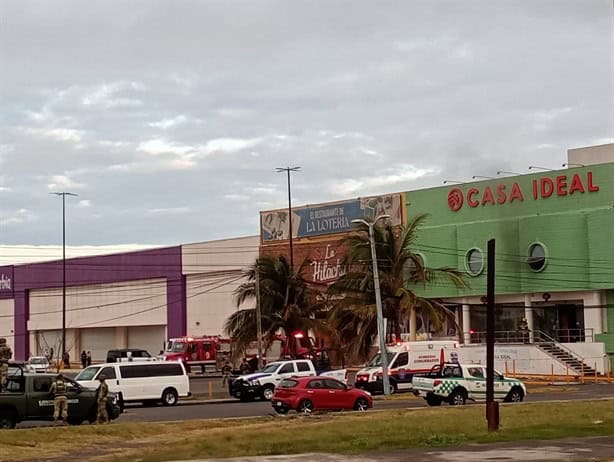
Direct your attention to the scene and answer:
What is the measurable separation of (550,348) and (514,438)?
3696 centimetres

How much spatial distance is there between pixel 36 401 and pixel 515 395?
17.7 meters

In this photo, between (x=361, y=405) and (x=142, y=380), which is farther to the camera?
(x=142, y=380)

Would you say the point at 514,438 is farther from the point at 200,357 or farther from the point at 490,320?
the point at 200,357

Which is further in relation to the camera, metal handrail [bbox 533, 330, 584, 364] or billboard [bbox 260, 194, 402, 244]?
billboard [bbox 260, 194, 402, 244]

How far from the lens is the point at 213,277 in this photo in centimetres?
8400

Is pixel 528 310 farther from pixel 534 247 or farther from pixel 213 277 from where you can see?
pixel 213 277

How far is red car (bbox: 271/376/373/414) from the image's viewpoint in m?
36.0

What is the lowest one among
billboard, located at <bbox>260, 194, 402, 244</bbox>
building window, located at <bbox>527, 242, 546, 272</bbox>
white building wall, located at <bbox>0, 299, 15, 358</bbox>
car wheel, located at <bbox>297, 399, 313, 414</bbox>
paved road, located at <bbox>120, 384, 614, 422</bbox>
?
paved road, located at <bbox>120, 384, 614, 422</bbox>

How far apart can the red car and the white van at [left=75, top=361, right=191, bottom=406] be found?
25.5 feet

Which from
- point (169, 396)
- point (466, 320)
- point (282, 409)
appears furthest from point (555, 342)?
point (282, 409)

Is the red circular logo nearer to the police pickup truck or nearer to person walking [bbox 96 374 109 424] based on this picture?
the police pickup truck

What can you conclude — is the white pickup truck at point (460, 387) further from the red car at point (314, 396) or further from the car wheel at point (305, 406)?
the car wheel at point (305, 406)

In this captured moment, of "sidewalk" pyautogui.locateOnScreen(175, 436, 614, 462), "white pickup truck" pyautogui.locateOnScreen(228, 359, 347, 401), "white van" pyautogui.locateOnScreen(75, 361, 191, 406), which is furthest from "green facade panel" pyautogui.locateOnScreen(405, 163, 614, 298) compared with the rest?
"sidewalk" pyautogui.locateOnScreen(175, 436, 614, 462)

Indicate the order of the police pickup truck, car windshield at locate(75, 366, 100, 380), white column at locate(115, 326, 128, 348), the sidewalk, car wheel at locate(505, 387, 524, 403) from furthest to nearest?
white column at locate(115, 326, 128, 348), car windshield at locate(75, 366, 100, 380), car wheel at locate(505, 387, 524, 403), the police pickup truck, the sidewalk
